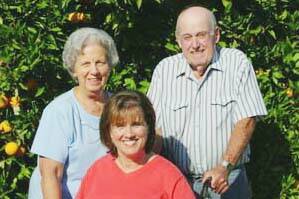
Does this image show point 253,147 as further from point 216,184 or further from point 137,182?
point 137,182

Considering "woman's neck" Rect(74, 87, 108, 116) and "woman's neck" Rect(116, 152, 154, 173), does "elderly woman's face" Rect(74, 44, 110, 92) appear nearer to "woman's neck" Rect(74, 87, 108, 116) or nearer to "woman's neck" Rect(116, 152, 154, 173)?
"woman's neck" Rect(74, 87, 108, 116)

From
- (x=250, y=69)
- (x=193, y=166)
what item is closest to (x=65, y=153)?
(x=193, y=166)

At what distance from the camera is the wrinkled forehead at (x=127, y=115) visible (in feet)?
12.1

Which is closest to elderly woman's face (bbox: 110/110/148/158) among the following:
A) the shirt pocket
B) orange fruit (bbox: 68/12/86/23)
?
the shirt pocket

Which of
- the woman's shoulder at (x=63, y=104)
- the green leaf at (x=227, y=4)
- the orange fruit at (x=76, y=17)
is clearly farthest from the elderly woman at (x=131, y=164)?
the green leaf at (x=227, y=4)

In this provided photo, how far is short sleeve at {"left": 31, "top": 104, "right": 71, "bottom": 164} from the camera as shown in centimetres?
398

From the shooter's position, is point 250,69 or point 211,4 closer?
point 250,69

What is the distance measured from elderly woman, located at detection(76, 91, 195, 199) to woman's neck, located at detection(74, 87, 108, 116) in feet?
1.02

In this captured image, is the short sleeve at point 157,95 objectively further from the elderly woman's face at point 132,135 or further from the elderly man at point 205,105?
the elderly woman's face at point 132,135

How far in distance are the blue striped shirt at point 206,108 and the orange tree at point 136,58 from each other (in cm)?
83

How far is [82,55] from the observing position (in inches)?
159

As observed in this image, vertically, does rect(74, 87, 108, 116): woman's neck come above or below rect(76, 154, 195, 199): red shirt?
above

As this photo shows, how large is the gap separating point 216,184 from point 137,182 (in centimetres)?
57

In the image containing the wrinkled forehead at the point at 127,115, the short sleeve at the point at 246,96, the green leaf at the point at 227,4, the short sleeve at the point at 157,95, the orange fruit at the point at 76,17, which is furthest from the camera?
the green leaf at the point at 227,4
